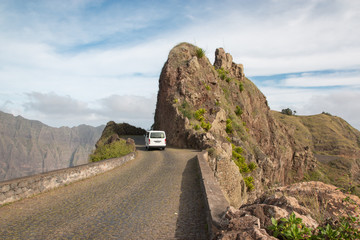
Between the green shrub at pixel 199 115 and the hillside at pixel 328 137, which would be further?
the hillside at pixel 328 137

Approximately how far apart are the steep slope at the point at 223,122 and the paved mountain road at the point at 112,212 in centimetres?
633

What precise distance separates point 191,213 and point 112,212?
2.09 metres

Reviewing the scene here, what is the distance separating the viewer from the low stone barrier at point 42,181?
7.16m

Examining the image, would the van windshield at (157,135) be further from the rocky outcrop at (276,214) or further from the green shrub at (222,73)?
the green shrub at (222,73)

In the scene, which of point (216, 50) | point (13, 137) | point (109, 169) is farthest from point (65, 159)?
point (109, 169)

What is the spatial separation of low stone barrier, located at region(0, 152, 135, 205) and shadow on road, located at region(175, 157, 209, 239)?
172 inches

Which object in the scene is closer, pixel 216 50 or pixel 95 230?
pixel 95 230

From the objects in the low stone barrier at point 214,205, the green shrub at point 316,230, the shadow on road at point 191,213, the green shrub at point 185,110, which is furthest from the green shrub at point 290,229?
the green shrub at point 185,110

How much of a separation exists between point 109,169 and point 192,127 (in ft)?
44.1

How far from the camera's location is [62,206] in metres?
7.16

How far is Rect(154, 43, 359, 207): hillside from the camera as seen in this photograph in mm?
21352

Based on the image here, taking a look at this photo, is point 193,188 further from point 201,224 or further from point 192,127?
point 192,127

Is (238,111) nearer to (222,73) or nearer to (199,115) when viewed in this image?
(222,73)

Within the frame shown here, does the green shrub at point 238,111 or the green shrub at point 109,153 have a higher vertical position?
the green shrub at point 238,111
